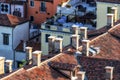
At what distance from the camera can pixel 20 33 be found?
78562 mm

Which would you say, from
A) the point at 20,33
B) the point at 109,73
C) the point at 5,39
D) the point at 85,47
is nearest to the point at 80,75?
the point at 109,73

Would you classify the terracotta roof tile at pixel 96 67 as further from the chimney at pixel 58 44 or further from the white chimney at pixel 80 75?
the chimney at pixel 58 44

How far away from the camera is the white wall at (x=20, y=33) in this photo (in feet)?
254

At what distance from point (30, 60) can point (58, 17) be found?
92.7 ft

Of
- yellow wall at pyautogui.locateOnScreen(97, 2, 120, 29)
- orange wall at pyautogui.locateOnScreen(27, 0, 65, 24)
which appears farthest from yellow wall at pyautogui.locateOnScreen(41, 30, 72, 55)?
orange wall at pyautogui.locateOnScreen(27, 0, 65, 24)

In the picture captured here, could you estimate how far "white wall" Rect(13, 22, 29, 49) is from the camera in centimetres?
7731

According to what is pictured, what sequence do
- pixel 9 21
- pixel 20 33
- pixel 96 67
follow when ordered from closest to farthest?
pixel 96 67
pixel 9 21
pixel 20 33

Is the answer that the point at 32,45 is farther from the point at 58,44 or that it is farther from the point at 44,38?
the point at 58,44

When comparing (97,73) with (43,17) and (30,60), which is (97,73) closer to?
(30,60)

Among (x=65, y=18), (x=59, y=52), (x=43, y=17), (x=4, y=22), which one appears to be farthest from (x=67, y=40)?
(x=59, y=52)

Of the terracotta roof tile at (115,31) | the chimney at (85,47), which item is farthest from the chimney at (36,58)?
the terracotta roof tile at (115,31)

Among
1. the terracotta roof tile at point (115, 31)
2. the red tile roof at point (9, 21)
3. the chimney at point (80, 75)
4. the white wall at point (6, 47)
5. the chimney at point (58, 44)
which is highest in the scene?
the terracotta roof tile at point (115, 31)

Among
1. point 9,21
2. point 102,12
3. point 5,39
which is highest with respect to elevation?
point 102,12

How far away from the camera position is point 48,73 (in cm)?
4494
